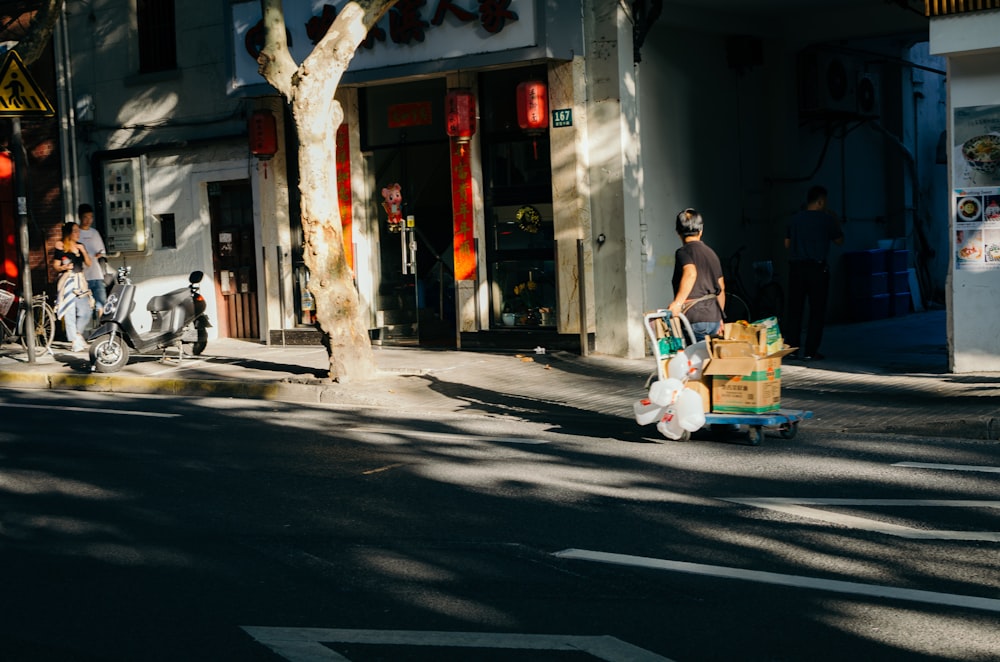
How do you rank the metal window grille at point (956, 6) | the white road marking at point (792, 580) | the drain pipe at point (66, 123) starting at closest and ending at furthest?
the white road marking at point (792, 580)
the metal window grille at point (956, 6)
the drain pipe at point (66, 123)

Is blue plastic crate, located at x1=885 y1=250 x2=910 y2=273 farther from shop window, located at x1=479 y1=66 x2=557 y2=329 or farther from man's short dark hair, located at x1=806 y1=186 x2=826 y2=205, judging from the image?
shop window, located at x1=479 y1=66 x2=557 y2=329

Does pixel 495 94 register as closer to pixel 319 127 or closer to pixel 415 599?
pixel 319 127

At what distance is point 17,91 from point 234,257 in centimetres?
448

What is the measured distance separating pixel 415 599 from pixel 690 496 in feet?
8.37

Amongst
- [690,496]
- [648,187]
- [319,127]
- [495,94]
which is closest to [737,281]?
[648,187]

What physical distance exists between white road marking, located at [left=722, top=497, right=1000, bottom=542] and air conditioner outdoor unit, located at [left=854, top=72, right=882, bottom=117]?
15.0m

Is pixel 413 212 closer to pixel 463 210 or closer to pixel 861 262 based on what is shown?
pixel 463 210

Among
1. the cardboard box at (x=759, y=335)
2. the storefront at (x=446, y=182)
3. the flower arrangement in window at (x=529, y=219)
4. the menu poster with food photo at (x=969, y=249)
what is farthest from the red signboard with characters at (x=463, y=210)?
the cardboard box at (x=759, y=335)

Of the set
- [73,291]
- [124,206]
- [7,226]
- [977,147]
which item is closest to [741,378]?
[977,147]

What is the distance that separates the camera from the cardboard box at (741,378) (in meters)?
9.22

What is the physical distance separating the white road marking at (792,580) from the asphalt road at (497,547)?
0.06 ft

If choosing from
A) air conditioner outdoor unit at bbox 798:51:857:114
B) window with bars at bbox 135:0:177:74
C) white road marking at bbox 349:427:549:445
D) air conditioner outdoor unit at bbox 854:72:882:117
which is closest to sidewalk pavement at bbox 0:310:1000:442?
white road marking at bbox 349:427:549:445

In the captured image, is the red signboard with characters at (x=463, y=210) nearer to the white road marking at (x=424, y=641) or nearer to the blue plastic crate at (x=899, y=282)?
the blue plastic crate at (x=899, y=282)

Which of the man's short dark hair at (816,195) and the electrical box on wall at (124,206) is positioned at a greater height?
the electrical box on wall at (124,206)
